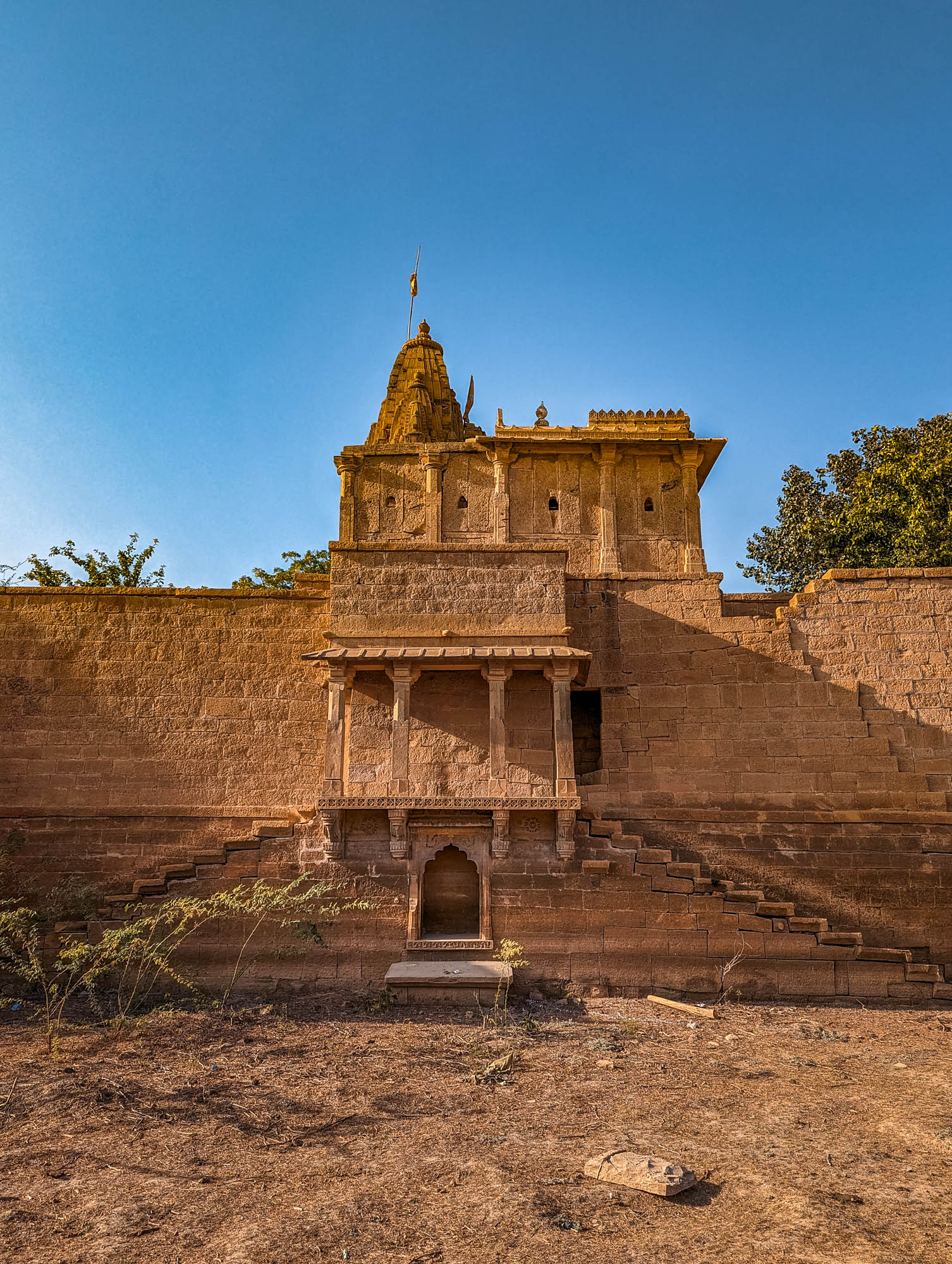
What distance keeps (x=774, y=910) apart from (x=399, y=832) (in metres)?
4.74

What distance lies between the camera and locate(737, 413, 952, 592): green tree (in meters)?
19.0

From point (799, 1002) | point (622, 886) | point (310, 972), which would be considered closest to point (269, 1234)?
point (310, 972)

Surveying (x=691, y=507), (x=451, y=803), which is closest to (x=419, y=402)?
(x=691, y=507)

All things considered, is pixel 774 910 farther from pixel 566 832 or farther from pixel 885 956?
pixel 566 832

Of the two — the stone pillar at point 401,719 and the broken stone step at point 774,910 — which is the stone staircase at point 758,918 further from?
the stone pillar at point 401,719

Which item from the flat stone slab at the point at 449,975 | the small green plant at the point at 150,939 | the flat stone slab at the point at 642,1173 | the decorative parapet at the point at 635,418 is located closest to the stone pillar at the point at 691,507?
the decorative parapet at the point at 635,418

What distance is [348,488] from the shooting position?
23625 millimetres

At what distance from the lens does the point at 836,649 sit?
12383 millimetres

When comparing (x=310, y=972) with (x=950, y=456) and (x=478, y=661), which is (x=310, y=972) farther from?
(x=950, y=456)

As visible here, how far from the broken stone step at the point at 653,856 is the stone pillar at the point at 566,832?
2.75ft

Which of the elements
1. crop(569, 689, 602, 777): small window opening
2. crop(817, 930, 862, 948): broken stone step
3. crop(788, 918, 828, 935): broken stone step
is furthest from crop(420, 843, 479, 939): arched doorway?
crop(817, 930, 862, 948): broken stone step

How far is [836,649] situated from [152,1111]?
10448 mm

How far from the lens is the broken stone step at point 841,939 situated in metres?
9.90

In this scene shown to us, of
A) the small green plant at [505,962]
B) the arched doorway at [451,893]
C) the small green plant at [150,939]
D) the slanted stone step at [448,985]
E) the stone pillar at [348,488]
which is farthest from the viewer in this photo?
the stone pillar at [348,488]
